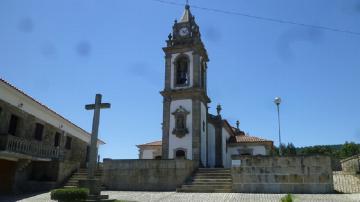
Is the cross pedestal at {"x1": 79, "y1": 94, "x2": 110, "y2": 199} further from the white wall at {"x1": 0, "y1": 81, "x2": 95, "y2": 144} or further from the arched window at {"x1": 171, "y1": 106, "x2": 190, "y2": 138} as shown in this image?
the arched window at {"x1": 171, "y1": 106, "x2": 190, "y2": 138}

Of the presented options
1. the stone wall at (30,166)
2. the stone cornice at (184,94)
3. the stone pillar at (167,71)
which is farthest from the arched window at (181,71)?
the stone wall at (30,166)

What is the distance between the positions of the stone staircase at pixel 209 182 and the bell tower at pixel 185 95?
5071 millimetres

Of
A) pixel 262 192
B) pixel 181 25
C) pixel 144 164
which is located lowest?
pixel 262 192

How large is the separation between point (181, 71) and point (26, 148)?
1379cm

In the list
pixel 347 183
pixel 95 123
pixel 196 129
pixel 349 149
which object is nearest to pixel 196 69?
pixel 196 129

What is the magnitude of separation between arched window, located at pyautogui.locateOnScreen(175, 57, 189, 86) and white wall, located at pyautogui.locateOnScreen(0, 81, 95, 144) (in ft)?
30.6

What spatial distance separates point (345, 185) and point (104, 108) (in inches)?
476

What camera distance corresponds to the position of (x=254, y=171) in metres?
17.0

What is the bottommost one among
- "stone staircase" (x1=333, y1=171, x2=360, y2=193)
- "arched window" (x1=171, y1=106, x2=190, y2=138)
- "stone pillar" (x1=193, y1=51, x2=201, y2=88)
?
"stone staircase" (x1=333, y1=171, x2=360, y2=193)

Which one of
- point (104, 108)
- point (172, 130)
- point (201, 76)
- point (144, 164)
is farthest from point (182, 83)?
point (104, 108)

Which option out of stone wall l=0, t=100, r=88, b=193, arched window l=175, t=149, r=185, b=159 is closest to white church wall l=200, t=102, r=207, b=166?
arched window l=175, t=149, r=185, b=159

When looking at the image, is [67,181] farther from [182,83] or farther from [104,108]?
[182,83]

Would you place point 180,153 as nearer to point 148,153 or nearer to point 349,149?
point 148,153

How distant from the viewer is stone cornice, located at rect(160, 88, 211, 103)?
25984 mm
